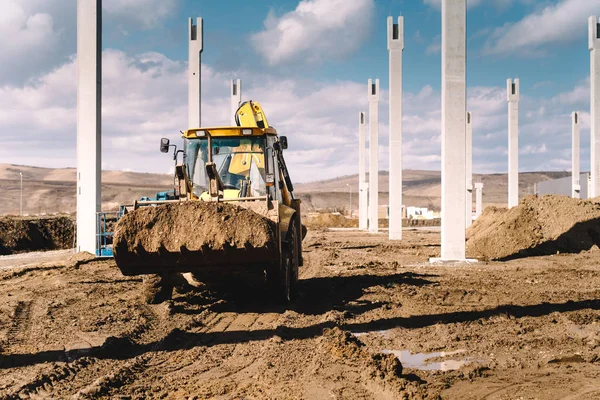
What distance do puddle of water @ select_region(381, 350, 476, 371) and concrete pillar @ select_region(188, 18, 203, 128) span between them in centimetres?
1920

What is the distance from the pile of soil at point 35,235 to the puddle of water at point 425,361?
2377 cm

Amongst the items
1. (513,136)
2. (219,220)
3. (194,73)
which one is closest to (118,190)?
(513,136)

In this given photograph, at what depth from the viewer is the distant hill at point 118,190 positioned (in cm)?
9100

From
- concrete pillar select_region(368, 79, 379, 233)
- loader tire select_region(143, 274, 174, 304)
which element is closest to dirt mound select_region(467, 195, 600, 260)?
concrete pillar select_region(368, 79, 379, 233)

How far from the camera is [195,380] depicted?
6.26 metres

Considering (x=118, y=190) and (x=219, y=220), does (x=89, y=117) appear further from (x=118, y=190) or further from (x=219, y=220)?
(x=118, y=190)

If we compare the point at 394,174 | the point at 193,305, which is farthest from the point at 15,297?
the point at 394,174

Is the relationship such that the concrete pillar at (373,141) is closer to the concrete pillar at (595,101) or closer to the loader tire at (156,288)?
the concrete pillar at (595,101)

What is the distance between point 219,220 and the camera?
29.3 feet

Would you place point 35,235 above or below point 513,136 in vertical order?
below

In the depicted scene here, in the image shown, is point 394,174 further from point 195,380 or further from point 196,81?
point 195,380

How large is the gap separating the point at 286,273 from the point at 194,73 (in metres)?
16.8

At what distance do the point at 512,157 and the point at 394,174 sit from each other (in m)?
8.75

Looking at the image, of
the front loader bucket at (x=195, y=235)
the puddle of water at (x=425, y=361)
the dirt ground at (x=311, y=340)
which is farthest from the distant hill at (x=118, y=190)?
the puddle of water at (x=425, y=361)
